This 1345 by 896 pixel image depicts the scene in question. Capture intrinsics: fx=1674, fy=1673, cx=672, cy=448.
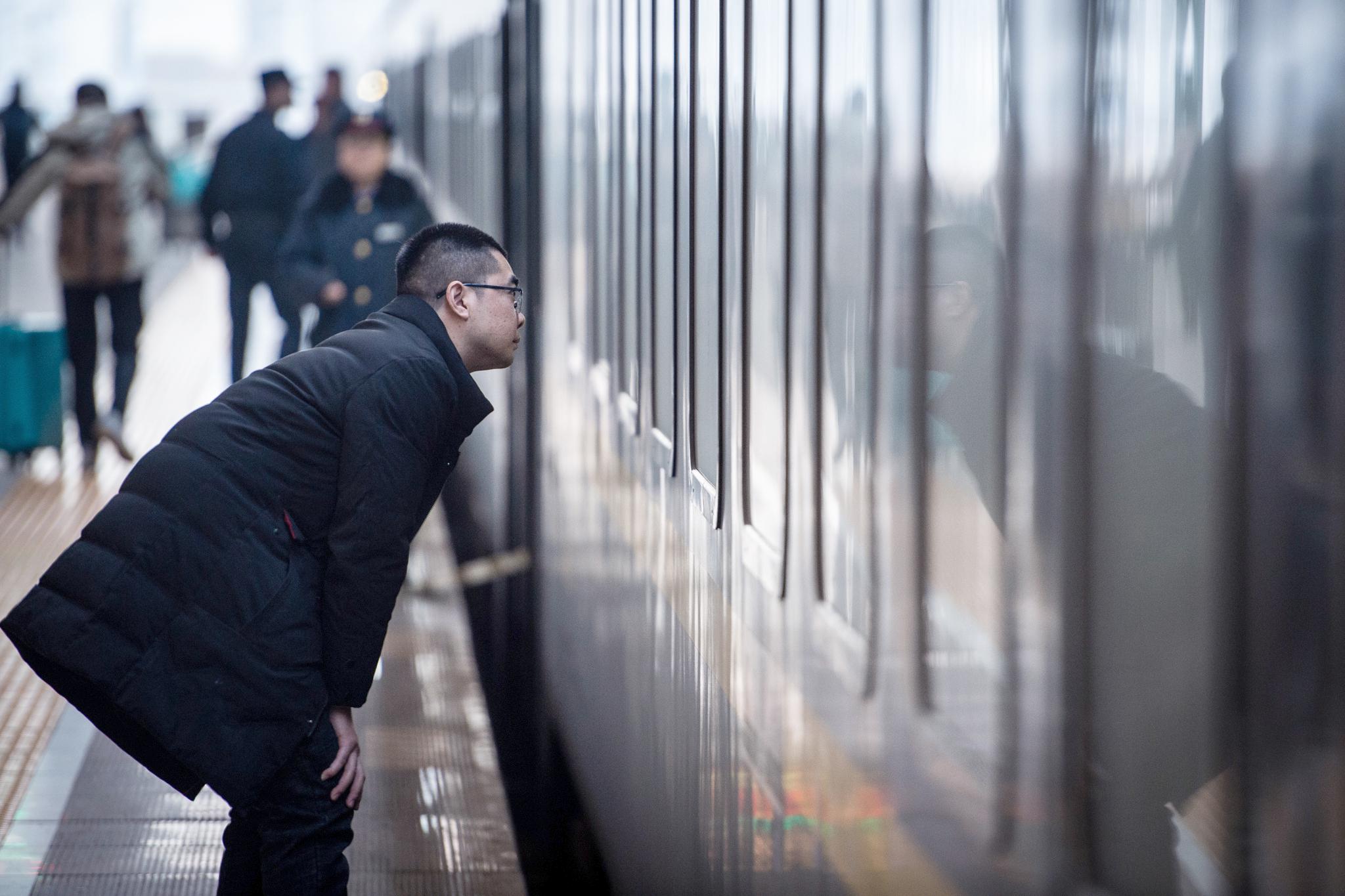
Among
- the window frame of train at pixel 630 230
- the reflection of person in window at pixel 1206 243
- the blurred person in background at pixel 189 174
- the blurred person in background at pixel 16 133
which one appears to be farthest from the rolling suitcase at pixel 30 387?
the blurred person in background at pixel 189 174

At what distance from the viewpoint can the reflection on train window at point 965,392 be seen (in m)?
1.24

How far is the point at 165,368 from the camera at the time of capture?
12773 millimetres

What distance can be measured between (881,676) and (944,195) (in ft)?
1.48

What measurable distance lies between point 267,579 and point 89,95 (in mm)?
7085

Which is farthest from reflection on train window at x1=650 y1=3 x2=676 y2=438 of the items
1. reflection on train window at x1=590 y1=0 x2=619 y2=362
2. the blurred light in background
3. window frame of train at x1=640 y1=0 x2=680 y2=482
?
the blurred light in background

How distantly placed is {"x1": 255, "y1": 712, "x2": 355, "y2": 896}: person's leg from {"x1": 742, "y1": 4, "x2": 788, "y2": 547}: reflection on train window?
973 millimetres

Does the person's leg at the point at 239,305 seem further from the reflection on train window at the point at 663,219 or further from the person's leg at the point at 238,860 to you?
the reflection on train window at the point at 663,219

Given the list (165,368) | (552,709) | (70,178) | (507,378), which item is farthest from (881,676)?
(165,368)

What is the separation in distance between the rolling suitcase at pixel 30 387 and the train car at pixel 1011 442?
22.2ft

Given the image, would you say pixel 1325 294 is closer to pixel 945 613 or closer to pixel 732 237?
pixel 945 613

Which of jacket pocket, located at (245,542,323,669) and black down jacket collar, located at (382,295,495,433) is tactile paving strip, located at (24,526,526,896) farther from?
black down jacket collar, located at (382,295,495,433)

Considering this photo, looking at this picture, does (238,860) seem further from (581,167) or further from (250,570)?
(581,167)

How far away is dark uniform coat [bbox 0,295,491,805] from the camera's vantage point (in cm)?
251

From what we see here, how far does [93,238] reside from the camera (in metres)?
8.66
